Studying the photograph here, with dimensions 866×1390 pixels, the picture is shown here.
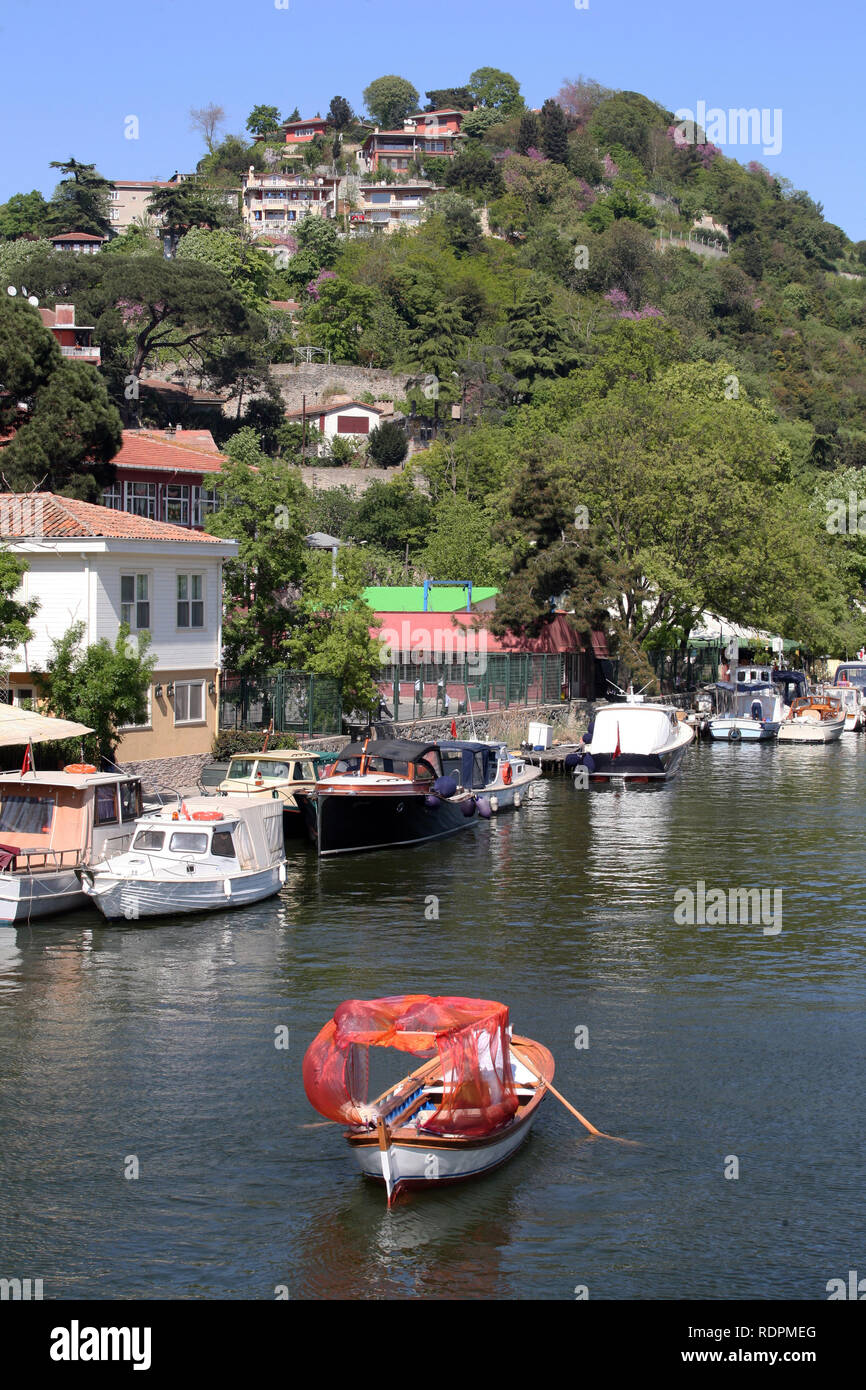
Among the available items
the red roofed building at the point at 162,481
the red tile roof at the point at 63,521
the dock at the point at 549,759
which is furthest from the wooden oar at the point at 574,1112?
the red roofed building at the point at 162,481

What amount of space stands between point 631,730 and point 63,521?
24.4 metres

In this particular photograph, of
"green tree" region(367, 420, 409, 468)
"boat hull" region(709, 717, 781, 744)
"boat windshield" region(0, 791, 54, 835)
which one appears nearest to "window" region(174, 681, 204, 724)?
"boat windshield" region(0, 791, 54, 835)

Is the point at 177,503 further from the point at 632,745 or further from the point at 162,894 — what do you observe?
the point at 162,894

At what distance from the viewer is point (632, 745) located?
56031mm

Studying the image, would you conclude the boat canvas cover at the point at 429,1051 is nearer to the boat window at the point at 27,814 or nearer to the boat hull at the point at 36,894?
the boat hull at the point at 36,894

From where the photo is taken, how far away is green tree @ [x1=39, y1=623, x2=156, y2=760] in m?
37.8

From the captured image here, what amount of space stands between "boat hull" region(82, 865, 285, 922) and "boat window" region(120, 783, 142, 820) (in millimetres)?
2299

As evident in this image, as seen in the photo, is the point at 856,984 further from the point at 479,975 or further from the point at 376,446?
the point at 376,446

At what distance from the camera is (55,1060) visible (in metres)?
21.7

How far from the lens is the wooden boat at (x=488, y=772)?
45469 millimetres

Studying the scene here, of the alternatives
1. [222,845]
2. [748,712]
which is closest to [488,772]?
[222,845]
